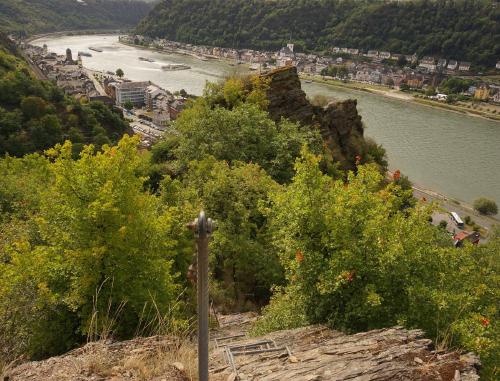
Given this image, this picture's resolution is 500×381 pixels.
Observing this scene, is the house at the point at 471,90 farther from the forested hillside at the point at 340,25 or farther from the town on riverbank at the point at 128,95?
the town on riverbank at the point at 128,95

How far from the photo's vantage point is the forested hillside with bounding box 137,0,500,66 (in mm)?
75562

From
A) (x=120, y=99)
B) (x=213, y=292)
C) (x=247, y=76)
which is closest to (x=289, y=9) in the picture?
(x=120, y=99)

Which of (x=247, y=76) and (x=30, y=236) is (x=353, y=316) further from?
(x=247, y=76)

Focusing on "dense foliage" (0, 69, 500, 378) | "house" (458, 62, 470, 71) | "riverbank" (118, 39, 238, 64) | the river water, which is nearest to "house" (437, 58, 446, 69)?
"house" (458, 62, 470, 71)

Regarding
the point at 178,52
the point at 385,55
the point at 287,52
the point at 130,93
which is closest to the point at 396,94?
the point at 385,55

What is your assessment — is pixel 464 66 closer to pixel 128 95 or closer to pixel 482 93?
pixel 482 93

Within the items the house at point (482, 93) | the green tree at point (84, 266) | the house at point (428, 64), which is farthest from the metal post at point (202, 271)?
the house at point (428, 64)

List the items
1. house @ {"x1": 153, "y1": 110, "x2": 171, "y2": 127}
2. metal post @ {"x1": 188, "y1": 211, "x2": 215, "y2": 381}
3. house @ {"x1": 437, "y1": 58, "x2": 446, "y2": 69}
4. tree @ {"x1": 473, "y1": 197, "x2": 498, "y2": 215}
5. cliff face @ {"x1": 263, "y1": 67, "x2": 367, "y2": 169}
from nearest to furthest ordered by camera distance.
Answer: metal post @ {"x1": 188, "y1": 211, "x2": 215, "y2": 381} → cliff face @ {"x1": 263, "y1": 67, "x2": 367, "y2": 169} → tree @ {"x1": 473, "y1": 197, "x2": 498, "y2": 215} → house @ {"x1": 153, "y1": 110, "x2": 171, "y2": 127} → house @ {"x1": 437, "y1": 58, "x2": 446, "y2": 69}

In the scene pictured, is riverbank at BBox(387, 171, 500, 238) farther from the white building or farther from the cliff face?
the white building

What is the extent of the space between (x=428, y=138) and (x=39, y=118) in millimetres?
29749

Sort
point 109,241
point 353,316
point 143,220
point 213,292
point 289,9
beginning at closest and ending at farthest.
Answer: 1. point 353,316
2. point 109,241
3. point 143,220
4. point 213,292
5. point 289,9

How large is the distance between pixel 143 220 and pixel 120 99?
158 feet

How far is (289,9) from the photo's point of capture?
93.9m

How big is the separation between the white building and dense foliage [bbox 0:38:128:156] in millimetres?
21039
